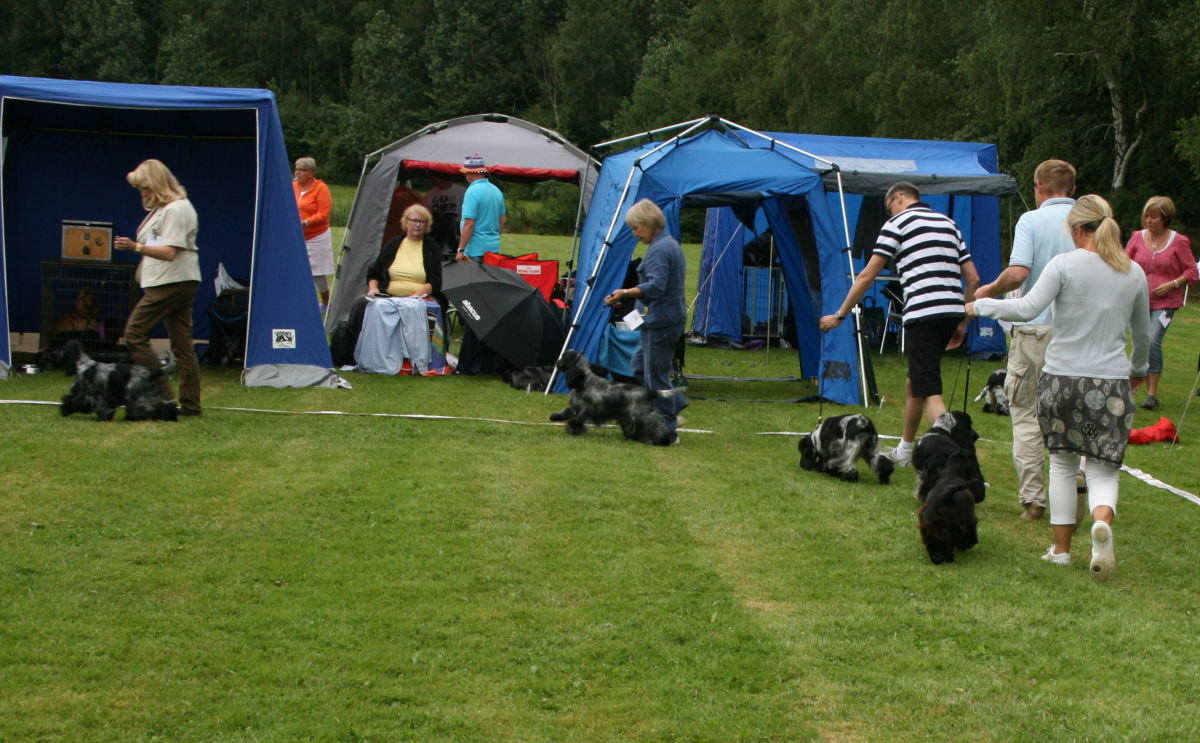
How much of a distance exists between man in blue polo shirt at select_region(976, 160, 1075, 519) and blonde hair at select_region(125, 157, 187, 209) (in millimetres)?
4974

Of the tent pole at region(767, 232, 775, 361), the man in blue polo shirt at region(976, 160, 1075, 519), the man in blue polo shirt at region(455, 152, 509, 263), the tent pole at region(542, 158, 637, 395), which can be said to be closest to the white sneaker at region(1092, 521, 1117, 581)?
the man in blue polo shirt at region(976, 160, 1075, 519)

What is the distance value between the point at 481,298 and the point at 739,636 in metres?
6.40

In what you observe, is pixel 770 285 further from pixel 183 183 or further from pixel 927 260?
pixel 927 260

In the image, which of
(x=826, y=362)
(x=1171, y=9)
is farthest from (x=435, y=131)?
(x=1171, y=9)

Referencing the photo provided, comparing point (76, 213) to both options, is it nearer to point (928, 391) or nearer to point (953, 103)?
point (928, 391)

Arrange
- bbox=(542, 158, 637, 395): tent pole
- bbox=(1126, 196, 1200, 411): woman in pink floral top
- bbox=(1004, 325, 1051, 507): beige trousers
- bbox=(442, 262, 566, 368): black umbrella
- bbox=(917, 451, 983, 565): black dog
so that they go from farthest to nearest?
bbox=(442, 262, 566, 368): black umbrella → bbox=(542, 158, 637, 395): tent pole → bbox=(1126, 196, 1200, 411): woman in pink floral top → bbox=(1004, 325, 1051, 507): beige trousers → bbox=(917, 451, 983, 565): black dog

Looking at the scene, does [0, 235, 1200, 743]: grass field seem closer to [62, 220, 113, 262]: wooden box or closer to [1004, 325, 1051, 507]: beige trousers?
[1004, 325, 1051, 507]: beige trousers

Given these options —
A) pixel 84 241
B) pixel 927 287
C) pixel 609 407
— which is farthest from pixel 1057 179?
pixel 84 241

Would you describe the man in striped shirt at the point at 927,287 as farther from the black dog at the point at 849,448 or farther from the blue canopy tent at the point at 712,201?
the blue canopy tent at the point at 712,201

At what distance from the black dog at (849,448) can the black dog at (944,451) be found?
75cm

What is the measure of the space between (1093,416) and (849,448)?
2.04m

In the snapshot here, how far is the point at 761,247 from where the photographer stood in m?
13.7

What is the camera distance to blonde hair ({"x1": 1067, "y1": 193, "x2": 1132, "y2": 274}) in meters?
4.67

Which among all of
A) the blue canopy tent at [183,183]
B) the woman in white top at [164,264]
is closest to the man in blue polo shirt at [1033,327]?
the woman in white top at [164,264]
